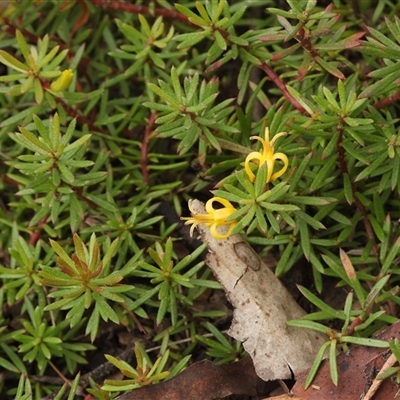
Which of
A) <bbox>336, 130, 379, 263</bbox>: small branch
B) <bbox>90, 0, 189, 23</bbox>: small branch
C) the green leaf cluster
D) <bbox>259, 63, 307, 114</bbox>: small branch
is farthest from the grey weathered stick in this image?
<bbox>90, 0, 189, 23</bbox>: small branch

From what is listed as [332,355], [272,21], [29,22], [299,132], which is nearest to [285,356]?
[332,355]

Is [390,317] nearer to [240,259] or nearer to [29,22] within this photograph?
[240,259]

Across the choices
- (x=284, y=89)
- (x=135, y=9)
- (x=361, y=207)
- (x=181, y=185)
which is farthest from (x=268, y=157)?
(x=135, y=9)

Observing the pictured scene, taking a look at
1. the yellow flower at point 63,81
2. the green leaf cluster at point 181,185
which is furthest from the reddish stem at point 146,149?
the yellow flower at point 63,81

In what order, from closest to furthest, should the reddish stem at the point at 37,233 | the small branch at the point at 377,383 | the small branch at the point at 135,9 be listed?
the small branch at the point at 377,383 < the reddish stem at the point at 37,233 < the small branch at the point at 135,9

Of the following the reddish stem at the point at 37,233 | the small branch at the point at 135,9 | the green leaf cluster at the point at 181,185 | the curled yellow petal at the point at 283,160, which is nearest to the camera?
the curled yellow petal at the point at 283,160

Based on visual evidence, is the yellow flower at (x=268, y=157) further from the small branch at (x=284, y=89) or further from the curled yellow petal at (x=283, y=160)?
the small branch at (x=284, y=89)
